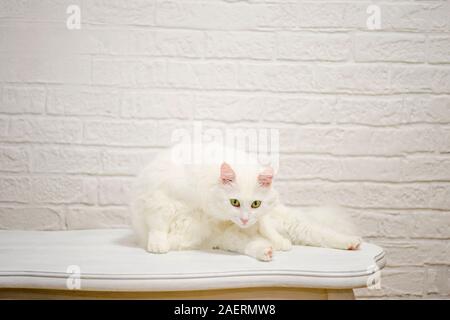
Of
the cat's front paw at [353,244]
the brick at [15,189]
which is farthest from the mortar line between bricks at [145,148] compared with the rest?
the cat's front paw at [353,244]

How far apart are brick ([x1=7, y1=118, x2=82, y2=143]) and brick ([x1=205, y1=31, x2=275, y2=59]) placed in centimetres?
47

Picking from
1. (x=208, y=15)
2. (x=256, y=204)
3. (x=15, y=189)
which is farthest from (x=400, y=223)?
(x=15, y=189)

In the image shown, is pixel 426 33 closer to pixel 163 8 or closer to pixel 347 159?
pixel 347 159

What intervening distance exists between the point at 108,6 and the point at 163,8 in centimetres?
17

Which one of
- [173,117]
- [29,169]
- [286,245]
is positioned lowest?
[286,245]

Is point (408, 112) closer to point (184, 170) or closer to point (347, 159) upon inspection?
point (347, 159)

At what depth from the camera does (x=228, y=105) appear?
139cm

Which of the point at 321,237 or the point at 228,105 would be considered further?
the point at 228,105

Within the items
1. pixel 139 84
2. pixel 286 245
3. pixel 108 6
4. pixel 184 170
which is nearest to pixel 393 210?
pixel 286 245

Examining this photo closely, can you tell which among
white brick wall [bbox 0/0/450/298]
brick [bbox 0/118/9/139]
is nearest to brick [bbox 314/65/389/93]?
white brick wall [bbox 0/0/450/298]

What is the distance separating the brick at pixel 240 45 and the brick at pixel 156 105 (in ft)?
0.54

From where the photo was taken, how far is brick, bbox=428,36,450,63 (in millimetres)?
1394

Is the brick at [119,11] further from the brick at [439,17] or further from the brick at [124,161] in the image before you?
the brick at [439,17]

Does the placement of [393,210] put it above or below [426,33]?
below
